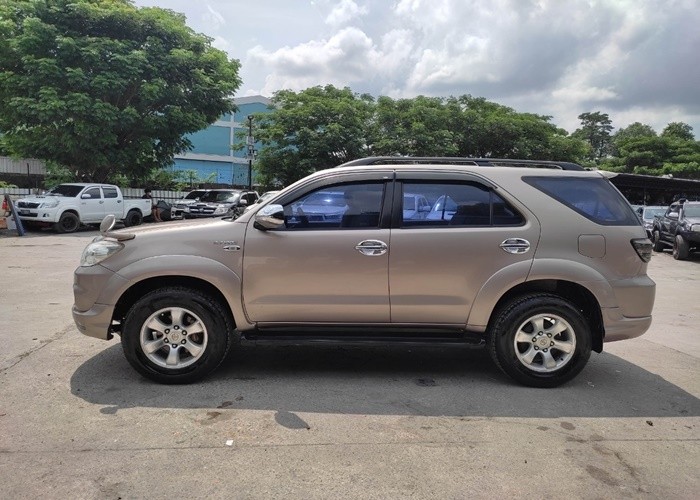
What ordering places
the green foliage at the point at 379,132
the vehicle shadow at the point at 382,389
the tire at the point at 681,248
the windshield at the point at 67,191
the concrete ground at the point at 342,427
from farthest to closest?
the green foliage at the point at 379,132 < the windshield at the point at 67,191 < the tire at the point at 681,248 < the vehicle shadow at the point at 382,389 < the concrete ground at the point at 342,427

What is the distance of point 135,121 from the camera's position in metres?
20.8

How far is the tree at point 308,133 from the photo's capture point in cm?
2566

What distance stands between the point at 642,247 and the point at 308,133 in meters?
22.2

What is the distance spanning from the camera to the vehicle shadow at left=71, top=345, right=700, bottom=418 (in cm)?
406

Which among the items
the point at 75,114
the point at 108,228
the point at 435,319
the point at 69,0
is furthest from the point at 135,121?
the point at 435,319

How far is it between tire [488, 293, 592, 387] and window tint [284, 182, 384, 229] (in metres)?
1.37

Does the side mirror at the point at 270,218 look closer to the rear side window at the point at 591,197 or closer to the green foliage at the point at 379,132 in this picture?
the rear side window at the point at 591,197

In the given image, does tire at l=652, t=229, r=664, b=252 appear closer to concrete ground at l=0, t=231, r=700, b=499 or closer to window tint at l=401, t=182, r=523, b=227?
concrete ground at l=0, t=231, r=700, b=499

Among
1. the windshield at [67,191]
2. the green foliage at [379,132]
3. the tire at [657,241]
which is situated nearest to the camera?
the windshield at [67,191]

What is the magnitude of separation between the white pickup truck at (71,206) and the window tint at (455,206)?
1667 cm

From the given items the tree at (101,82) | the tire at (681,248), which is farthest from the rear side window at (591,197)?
the tree at (101,82)

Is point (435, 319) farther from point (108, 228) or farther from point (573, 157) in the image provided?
point (573, 157)

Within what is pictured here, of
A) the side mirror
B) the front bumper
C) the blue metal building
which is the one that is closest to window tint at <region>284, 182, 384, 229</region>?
the side mirror

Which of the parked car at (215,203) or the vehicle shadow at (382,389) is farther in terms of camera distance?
the parked car at (215,203)
